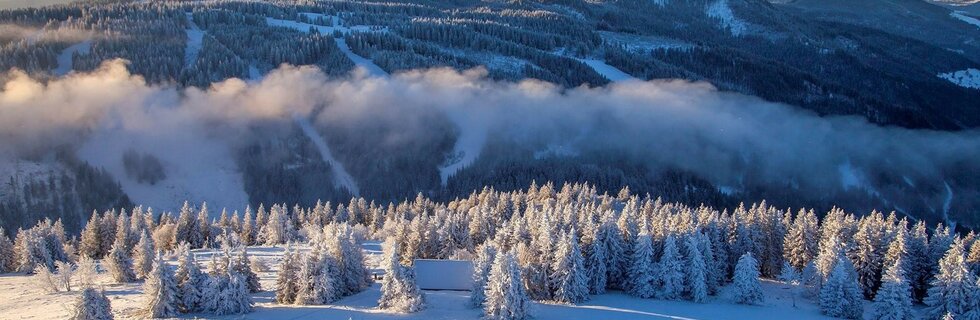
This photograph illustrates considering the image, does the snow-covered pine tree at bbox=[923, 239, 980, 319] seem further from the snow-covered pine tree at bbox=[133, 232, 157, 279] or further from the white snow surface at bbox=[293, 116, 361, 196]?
the white snow surface at bbox=[293, 116, 361, 196]

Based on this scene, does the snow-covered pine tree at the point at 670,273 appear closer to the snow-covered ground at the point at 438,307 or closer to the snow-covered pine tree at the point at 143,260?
the snow-covered ground at the point at 438,307

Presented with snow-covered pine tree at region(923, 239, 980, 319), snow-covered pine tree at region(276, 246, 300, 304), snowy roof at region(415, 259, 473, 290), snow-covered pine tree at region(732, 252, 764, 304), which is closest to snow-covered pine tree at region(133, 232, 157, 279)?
snow-covered pine tree at region(276, 246, 300, 304)

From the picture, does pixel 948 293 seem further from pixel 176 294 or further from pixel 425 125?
pixel 425 125

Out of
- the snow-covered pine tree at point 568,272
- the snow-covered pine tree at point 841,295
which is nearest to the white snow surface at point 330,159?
the snow-covered pine tree at point 568,272

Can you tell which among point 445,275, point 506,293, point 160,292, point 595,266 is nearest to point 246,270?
point 160,292

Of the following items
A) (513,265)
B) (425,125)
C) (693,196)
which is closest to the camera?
(513,265)

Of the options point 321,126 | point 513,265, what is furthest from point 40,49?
point 513,265
